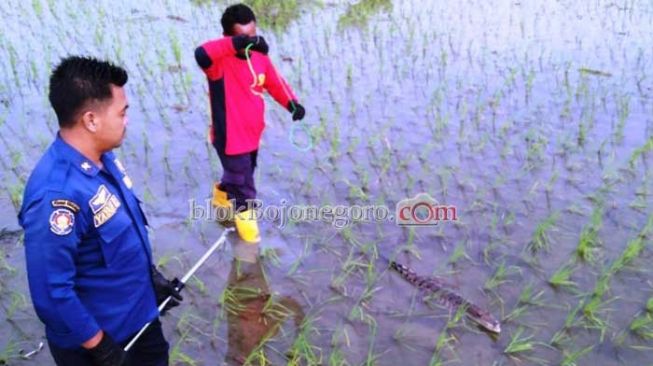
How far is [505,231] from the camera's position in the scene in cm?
380

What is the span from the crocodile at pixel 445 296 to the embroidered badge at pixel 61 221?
2149 mm

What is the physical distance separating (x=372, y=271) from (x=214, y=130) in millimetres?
1261

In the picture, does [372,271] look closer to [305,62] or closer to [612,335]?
[612,335]

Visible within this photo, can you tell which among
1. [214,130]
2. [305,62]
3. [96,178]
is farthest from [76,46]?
[96,178]

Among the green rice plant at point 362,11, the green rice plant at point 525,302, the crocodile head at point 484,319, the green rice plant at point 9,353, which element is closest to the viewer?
the green rice plant at point 9,353

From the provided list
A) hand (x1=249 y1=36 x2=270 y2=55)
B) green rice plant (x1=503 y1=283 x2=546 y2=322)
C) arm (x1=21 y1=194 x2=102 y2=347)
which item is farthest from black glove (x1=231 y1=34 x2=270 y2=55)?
green rice plant (x1=503 y1=283 x2=546 y2=322)

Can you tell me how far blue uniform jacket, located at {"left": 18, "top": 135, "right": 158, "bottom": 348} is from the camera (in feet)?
4.99

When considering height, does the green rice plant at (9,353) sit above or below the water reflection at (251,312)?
above

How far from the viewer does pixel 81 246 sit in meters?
Result: 1.65

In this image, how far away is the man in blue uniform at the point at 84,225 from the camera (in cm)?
153

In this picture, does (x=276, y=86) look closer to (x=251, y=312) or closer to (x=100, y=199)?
(x=251, y=312)

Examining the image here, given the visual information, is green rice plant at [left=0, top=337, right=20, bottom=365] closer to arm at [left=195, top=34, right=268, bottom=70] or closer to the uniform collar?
the uniform collar

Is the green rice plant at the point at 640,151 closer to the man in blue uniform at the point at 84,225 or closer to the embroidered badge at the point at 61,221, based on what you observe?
the man in blue uniform at the point at 84,225

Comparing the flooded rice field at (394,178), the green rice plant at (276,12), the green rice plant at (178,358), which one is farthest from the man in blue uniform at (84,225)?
the green rice plant at (276,12)
